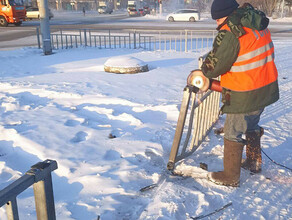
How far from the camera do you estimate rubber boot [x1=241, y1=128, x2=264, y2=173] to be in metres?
3.34

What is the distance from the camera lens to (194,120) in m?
4.01

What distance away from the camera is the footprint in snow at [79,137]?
4287mm

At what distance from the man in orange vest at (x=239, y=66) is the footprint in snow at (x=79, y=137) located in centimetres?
212

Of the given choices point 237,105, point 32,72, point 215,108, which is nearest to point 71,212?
point 237,105

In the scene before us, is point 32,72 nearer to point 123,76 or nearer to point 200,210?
point 123,76

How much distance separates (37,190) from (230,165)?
2.09 meters

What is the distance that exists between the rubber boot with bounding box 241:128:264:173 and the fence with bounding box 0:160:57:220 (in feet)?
7.88

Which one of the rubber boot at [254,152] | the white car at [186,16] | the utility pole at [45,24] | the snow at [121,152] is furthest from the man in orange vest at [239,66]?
the white car at [186,16]

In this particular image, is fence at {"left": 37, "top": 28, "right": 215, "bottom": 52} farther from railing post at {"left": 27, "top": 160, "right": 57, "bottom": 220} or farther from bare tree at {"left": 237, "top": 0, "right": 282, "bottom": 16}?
bare tree at {"left": 237, "top": 0, "right": 282, "bottom": 16}

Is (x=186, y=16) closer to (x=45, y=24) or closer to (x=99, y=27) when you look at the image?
(x=99, y=27)

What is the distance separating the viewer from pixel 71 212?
108 inches

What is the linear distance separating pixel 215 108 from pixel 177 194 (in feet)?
7.05

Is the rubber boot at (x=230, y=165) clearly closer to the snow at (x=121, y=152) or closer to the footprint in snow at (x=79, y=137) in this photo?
the snow at (x=121, y=152)

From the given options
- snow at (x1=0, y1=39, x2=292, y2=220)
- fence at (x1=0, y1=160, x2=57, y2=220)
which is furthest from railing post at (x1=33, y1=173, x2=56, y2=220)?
snow at (x1=0, y1=39, x2=292, y2=220)
